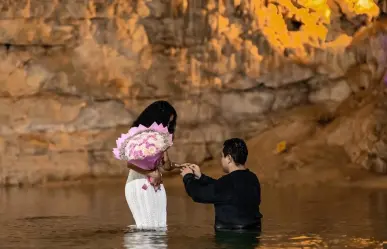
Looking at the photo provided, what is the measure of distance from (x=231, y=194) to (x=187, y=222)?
9.71 ft

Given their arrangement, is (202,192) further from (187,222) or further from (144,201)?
(187,222)

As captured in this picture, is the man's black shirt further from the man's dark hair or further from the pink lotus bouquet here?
the pink lotus bouquet

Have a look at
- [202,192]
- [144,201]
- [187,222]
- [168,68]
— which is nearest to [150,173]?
[144,201]

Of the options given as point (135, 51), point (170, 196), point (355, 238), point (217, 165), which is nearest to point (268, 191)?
point (170, 196)

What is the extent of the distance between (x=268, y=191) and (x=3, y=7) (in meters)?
8.58

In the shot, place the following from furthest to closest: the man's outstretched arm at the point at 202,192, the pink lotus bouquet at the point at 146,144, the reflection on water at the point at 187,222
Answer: the pink lotus bouquet at the point at 146,144 → the reflection on water at the point at 187,222 → the man's outstretched arm at the point at 202,192

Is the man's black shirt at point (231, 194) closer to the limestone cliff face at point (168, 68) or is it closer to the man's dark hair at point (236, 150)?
the man's dark hair at point (236, 150)

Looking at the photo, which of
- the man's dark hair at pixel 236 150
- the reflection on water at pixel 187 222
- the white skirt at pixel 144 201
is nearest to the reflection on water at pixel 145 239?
the reflection on water at pixel 187 222

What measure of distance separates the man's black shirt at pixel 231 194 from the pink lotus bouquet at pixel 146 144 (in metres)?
0.79

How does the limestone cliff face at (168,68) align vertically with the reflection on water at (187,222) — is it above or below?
above

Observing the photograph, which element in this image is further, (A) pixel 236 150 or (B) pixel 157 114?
(B) pixel 157 114

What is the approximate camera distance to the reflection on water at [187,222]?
36.9ft

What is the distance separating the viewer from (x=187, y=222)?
14.0m

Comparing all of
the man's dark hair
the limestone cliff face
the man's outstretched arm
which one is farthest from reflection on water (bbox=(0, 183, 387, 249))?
the limestone cliff face
